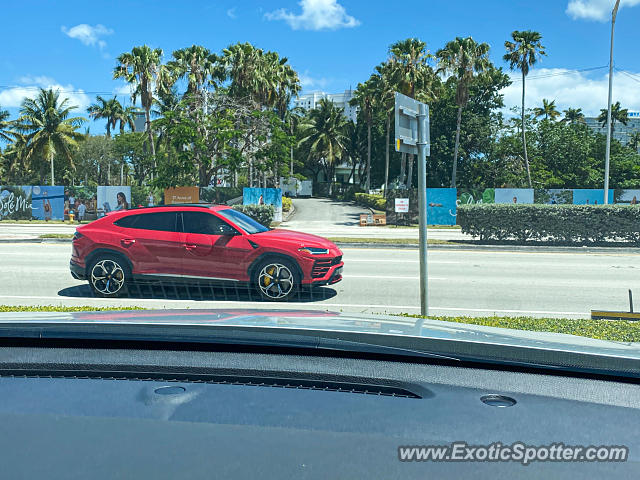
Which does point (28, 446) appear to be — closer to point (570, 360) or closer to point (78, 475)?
point (78, 475)

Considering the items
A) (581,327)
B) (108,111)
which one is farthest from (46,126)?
(581,327)

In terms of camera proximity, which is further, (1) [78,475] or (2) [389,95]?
(2) [389,95]

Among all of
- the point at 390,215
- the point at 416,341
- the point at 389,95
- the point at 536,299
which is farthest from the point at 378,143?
the point at 416,341

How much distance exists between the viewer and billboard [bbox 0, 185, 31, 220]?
36500mm

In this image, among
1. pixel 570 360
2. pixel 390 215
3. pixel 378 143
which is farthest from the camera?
pixel 378 143

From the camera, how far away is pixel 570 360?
2.12m

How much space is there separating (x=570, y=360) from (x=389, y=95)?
44.3 meters

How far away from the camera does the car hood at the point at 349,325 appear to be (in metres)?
2.30

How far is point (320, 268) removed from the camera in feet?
30.9

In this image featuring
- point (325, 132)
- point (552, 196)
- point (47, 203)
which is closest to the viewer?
point (47, 203)

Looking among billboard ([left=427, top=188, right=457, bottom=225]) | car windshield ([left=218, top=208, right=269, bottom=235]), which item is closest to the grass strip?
car windshield ([left=218, top=208, right=269, bottom=235])

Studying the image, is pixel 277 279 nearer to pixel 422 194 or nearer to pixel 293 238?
pixel 293 238

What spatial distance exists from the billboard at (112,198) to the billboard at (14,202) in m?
4.44

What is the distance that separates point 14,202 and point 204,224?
3172cm
